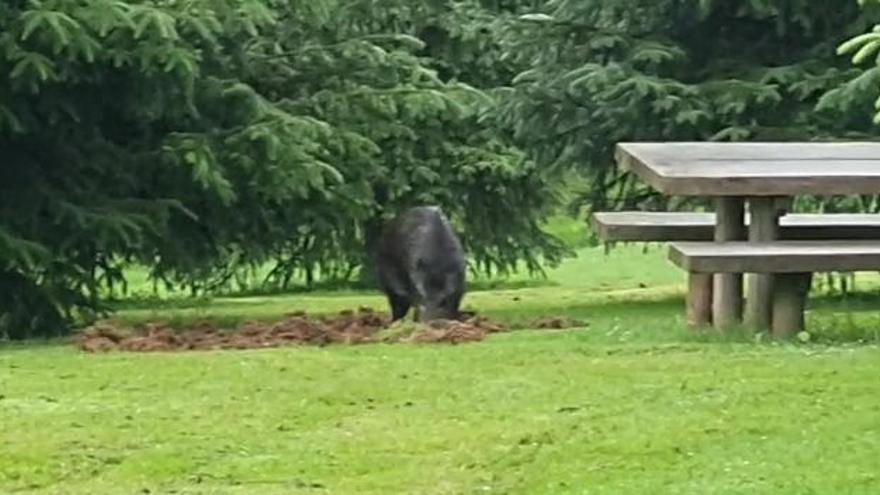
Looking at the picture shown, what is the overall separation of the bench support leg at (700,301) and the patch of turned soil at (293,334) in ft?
3.13

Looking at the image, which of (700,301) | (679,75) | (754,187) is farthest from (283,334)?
(679,75)

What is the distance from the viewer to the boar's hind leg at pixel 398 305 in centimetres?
1467

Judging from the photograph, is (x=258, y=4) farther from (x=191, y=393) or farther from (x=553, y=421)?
(x=553, y=421)

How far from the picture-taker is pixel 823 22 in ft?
54.4

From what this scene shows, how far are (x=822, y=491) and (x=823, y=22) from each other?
9446 millimetres

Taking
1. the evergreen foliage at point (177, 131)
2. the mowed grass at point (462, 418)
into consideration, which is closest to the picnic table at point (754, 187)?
the mowed grass at point (462, 418)

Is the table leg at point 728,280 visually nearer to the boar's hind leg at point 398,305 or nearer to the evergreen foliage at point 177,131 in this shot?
the boar's hind leg at point 398,305

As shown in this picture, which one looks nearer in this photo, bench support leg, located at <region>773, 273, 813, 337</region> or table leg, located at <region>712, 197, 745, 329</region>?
bench support leg, located at <region>773, 273, 813, 337</region>

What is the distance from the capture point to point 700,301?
13062 mm

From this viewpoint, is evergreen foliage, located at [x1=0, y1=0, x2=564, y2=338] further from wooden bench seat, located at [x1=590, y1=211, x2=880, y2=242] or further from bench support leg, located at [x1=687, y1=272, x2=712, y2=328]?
bench support leg, located at [x1=687, y1=272, x2=712, y2=328]

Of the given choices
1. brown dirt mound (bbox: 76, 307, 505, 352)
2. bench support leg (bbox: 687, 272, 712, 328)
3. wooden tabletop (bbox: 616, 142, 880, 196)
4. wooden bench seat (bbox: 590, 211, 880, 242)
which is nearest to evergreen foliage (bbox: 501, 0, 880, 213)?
wooden bench seat (bbox: 590, 211, 880, 242)

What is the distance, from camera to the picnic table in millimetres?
11867

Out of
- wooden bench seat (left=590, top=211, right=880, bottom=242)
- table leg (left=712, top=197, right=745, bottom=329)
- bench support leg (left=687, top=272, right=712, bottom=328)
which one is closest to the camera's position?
table leg (left=712, top=197, right=745, bottom=329)

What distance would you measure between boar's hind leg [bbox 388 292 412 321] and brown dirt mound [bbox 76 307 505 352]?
28 centimetres
